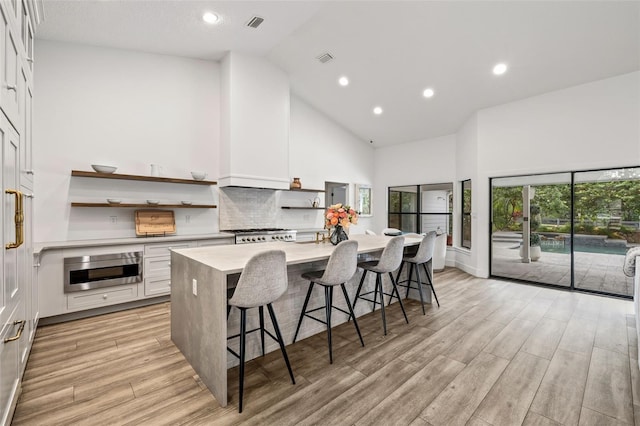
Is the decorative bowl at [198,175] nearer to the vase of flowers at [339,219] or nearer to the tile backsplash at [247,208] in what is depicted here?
the tile backsplash at [247,208]

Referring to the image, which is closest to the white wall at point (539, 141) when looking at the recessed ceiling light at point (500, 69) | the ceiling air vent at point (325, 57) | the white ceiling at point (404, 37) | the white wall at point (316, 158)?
the white ceiling at point (404, 37)

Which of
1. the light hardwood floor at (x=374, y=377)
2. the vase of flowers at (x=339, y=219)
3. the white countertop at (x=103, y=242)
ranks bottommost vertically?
the light hardwood floor at (x=374, y=377)

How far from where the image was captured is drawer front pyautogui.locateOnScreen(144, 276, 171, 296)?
3826 millimetres

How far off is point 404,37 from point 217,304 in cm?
418

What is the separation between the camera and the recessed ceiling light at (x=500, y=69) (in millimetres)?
4305

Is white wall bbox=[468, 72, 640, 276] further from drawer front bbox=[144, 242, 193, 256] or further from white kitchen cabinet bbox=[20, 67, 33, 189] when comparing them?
white kitchen cabinet bbox=[20, 67, 33, 189]

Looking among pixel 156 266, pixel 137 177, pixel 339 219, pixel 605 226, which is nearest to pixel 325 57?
pixel 339 219

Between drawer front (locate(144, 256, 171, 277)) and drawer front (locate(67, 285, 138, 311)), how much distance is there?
0.75 ft

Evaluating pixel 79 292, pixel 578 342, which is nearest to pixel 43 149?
pixel 79 292

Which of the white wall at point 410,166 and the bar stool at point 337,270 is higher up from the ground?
the white wall at point 410,166

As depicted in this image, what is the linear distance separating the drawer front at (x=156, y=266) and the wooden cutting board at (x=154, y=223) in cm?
48

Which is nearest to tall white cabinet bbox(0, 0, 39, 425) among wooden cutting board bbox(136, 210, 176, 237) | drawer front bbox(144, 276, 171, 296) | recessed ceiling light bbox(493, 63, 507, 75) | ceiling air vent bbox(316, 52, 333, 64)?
drawer front bbox(144, 276, 171, 296)

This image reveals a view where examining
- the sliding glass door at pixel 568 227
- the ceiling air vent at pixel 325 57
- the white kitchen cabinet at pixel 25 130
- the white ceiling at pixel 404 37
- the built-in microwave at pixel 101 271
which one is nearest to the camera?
the white kitchen cabinet at pixel 25 130

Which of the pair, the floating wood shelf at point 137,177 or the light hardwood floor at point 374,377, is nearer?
the light hardwood floor at point 374,377
